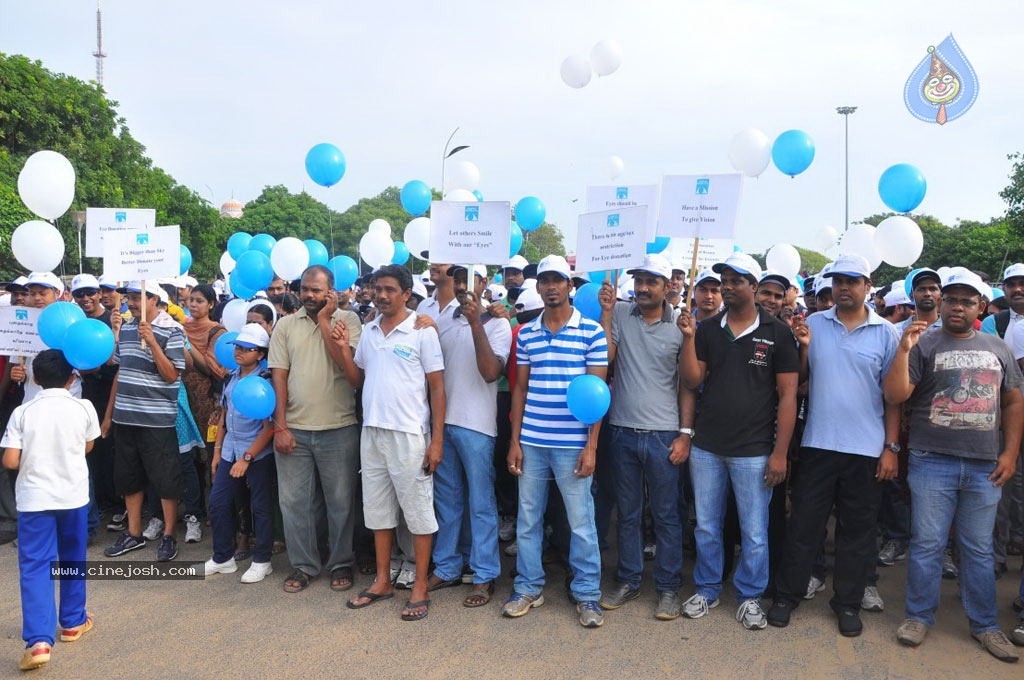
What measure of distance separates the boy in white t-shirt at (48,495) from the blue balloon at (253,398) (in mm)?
846

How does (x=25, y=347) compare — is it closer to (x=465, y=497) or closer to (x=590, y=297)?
(x=465, y=497)

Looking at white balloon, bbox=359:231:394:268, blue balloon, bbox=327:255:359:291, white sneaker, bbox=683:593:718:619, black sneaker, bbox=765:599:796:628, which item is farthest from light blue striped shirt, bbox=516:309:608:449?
white balloon, bbox=359:231:394:268

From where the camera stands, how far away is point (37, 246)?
6383mm

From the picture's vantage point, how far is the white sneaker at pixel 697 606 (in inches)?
173

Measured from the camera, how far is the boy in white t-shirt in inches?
151

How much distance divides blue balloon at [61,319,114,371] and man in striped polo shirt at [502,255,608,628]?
2736 millimetres

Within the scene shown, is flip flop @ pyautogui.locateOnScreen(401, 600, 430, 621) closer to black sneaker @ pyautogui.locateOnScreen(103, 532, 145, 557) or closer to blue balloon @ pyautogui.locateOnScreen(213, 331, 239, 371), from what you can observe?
blue balloon @ pyautogui.locateOnScreen(213, 331, 239, 371)

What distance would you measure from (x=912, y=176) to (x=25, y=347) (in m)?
7.28

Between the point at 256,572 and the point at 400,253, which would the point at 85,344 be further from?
the point at 400,253

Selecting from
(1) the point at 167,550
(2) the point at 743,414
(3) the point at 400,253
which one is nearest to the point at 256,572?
(1) the point at 167,550

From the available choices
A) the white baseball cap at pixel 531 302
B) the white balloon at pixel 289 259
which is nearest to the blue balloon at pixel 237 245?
the white balloon at pixel 289 259

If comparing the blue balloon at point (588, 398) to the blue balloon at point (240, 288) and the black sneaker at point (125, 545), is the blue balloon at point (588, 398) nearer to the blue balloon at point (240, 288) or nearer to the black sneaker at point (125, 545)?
the black sneaker at point (125, 545)

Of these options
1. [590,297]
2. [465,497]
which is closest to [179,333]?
[465,497]

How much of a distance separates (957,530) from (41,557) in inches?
196
